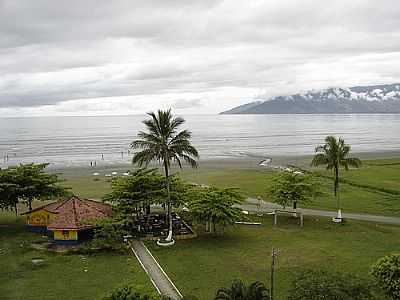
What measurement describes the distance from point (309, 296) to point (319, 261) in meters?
11.6

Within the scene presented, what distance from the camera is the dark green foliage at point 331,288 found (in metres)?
17.6

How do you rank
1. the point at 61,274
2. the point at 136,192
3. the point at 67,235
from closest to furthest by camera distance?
the point at 61,274 < the point at 67,235 < the point at 136,192

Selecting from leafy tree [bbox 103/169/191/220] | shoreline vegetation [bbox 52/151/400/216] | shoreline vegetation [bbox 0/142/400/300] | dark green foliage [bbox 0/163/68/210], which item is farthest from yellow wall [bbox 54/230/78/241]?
shoreline vegetation [bbox 52/151/400/216]

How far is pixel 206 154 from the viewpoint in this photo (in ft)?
374

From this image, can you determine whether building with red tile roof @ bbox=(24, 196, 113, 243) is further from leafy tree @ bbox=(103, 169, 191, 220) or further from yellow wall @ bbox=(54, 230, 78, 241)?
leafy tree @ bbox=(103, 169, 191, 220)

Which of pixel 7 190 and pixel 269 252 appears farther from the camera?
pixel 7 190

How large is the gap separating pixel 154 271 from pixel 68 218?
9.41 m

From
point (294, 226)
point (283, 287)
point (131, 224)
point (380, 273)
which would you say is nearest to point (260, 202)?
point (294, 226)

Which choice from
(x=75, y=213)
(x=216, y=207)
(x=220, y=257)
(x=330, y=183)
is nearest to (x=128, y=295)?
(x=220, y=257)

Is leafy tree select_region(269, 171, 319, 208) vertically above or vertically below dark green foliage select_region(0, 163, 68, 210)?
below

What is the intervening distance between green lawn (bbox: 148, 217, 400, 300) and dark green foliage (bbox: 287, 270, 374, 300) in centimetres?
456

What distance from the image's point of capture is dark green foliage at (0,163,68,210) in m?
37.4

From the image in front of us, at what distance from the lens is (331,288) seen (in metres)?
17.7

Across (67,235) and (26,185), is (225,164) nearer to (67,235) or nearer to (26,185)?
(26,185)
